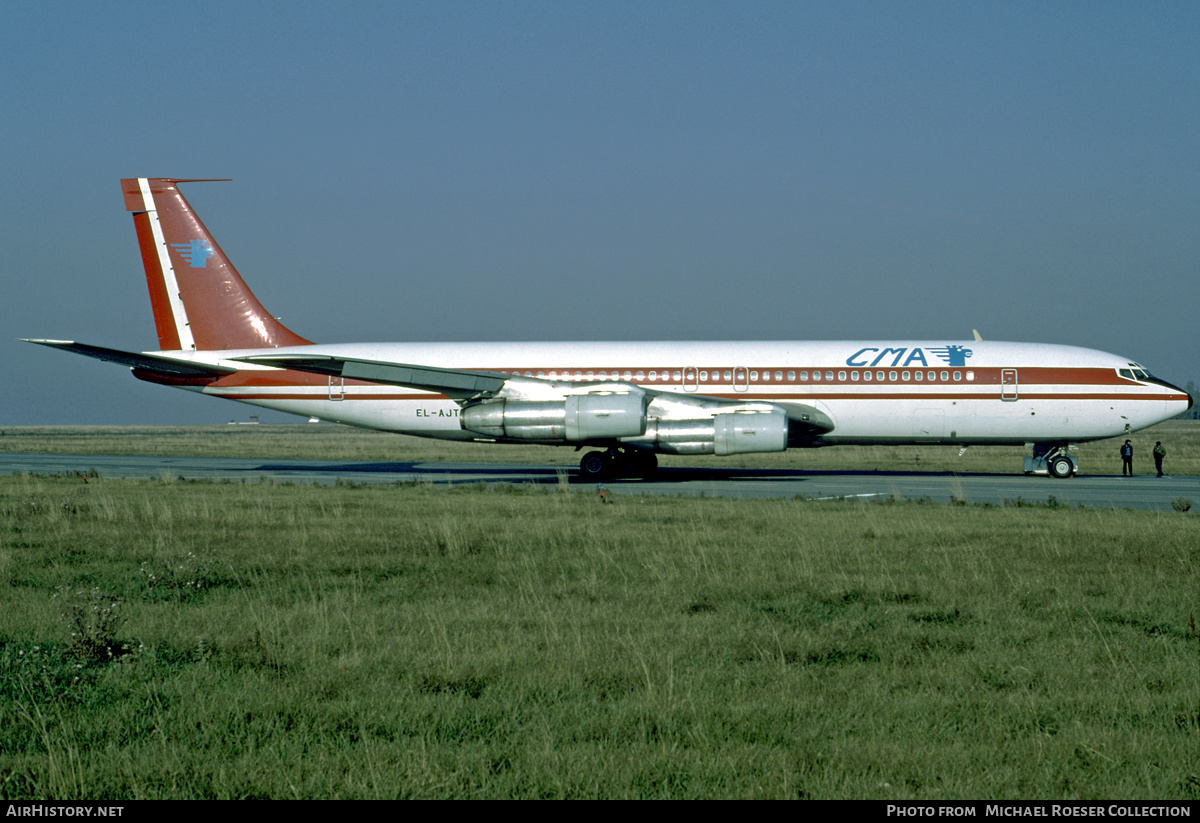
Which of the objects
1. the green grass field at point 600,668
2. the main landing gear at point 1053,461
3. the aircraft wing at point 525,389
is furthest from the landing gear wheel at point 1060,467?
the green grass field at point 600,668

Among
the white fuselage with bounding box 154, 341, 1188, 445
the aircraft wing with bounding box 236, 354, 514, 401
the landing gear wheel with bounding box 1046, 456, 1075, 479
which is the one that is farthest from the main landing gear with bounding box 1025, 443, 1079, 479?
the aircraft wing with bounding box 236, 354, 514, 401

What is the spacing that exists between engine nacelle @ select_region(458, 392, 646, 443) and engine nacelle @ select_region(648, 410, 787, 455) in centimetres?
78

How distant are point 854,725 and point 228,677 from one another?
12.7ft

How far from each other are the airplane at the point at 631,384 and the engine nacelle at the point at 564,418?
4cm

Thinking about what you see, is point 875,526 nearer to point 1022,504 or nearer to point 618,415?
point 1022,504

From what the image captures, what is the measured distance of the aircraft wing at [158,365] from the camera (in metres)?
26.3

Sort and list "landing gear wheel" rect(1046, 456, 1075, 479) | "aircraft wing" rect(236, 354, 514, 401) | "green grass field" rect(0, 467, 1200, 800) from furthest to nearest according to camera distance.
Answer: "landing gear wheel" rect(1046, 456, 1075, 479) < "aircraft wing" rect(236, 354, 514, 401) < "green grass field" rect(0, 467, 1200, 800)

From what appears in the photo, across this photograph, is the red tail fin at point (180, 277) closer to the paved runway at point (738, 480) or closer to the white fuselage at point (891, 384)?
the paved runway at point (738, 480)

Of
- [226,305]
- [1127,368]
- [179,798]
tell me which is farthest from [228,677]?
[1127,368]

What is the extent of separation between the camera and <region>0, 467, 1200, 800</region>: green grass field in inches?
178

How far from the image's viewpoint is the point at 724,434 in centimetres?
2466

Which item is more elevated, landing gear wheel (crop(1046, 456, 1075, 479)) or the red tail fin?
the red tail fin

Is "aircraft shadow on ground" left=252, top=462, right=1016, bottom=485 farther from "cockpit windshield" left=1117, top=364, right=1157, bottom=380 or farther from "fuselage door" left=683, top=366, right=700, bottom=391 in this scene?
"cockpit windshield" left=1117, top=364, right=1157, bottom=380

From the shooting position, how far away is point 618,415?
24.7m
